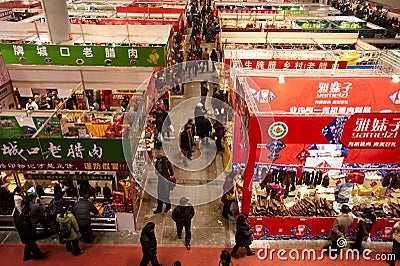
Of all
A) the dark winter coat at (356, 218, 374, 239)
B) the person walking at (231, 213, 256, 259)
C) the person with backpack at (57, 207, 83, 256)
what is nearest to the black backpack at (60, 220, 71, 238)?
the person with backpack at (57, 207, 83, 256)

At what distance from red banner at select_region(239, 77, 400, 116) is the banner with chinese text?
3.64 m

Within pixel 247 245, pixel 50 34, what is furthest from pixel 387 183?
pixel 50 34

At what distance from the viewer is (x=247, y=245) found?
23.2 feet

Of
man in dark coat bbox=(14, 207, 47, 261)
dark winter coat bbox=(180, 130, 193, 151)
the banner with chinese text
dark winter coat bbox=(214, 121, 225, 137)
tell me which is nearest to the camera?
man in dark coat bbox=(14, 207, 47, 261)

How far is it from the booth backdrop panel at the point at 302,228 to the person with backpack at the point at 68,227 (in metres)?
3.97

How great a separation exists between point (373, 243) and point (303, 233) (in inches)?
67.1

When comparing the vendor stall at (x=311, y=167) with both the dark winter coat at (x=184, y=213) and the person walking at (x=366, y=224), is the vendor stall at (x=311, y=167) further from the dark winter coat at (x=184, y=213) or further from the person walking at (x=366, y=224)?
the dark winter coat at (x=184, y=213)

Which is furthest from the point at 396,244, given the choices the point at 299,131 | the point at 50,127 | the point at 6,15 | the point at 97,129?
the point at 6,15

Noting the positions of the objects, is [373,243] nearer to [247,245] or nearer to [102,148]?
[247,245]

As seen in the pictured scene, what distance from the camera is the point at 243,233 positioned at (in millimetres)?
6840

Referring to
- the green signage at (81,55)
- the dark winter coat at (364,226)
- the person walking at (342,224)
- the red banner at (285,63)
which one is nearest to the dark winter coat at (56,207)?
the green signage at (81,55)

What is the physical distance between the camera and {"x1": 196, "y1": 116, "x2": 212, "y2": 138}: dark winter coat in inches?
448

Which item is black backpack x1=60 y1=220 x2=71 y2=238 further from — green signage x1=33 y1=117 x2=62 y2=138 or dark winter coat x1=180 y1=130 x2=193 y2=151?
dark winter coat x1=180 y1=130 x2=193 y2=151

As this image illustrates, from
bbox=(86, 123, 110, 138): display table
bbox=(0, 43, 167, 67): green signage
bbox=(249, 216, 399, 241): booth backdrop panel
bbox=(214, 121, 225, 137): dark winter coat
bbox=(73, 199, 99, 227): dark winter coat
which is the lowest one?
bbox=(249, 216, 399, 241): booth backdrop panel
